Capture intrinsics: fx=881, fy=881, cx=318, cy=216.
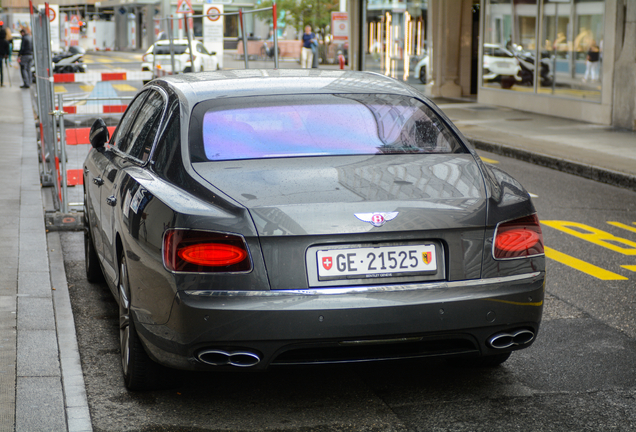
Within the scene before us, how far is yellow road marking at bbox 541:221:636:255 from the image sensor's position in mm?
7422

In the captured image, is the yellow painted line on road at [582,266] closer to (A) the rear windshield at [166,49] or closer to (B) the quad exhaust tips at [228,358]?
(B) the quad exhaust tips at [228,358]

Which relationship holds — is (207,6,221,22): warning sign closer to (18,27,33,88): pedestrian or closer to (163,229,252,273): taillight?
(18,27,33,88): pedestrian

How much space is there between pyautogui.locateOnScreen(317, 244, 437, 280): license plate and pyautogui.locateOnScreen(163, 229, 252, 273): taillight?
32 cm

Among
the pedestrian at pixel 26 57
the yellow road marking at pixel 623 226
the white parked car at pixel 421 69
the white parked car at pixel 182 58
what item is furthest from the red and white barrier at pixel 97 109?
the white parked car at pixel 421 69

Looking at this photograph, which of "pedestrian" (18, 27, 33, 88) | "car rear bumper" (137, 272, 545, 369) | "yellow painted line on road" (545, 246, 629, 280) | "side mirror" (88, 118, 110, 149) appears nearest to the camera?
"car rear bumper" (137, 272, 545, 369)

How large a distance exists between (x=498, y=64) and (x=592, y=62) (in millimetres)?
4517

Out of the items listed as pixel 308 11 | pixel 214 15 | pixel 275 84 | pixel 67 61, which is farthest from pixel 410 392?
pixel 308 11

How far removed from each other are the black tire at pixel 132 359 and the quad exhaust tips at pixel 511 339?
154 centimetres

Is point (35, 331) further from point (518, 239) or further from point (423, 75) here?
point (423, 75)

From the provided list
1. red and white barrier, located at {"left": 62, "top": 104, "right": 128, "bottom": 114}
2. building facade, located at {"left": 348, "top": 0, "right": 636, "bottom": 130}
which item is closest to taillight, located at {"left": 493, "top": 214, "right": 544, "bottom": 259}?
red and white barrier, located at {"left": 62, "top": 104, "right": 128, "bottom": 114}

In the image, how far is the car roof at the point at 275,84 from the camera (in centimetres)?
442

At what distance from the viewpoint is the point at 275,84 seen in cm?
454

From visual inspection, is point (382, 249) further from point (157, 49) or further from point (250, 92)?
point (157, 49)

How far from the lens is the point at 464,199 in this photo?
371 cm
